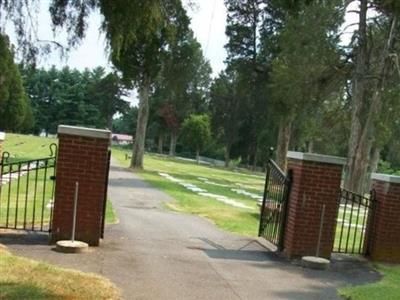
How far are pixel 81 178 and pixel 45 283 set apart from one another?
2.92 meters

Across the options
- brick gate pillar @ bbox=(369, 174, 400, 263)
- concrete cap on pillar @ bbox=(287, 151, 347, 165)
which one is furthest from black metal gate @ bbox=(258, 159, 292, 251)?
brick gate pillar @ bbox=(369, 174, 400, 263)

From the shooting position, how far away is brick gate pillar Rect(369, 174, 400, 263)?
1104cm

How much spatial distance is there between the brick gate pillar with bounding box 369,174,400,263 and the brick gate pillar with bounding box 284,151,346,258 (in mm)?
1200

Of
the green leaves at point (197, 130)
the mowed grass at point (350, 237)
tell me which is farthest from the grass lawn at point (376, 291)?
the green leaves at point (197, 130)

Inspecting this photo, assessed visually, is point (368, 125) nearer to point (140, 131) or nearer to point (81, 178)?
point (140, 131)

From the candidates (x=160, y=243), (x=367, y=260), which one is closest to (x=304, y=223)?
(x=367, y=260)

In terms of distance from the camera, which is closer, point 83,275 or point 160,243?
point 83,275

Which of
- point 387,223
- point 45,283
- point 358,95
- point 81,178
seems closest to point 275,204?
point 387,223

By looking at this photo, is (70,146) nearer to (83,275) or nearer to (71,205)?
(71,205)

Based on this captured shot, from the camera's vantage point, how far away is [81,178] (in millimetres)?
9578

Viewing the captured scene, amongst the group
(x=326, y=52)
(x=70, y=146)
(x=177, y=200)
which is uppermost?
(x=326, y=52)

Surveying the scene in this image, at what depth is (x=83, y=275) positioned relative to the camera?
7504 millimetres

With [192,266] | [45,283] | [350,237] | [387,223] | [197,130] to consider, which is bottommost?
[350,237]

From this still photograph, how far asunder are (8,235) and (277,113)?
25.9m
